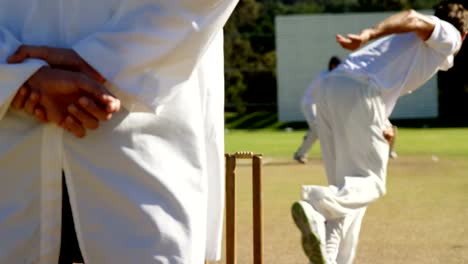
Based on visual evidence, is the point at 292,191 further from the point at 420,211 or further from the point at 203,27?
the point at 203,27

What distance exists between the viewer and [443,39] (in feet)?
22.8

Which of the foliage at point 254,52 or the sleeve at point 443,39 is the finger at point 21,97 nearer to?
the sleeve at point 443,39

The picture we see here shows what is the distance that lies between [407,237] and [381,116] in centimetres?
265

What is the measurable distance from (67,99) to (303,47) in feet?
142

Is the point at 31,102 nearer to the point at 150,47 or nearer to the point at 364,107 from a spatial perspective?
the point at 150,47

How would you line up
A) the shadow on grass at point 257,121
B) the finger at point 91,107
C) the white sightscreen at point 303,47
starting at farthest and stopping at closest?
1. the white sightscreen at point 303,47
2. the shadow on grass at point 257,121
3. the finger at point 91,107

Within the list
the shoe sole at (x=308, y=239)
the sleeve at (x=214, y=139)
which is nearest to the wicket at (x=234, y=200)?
the shoe sole at (x=308, y=239)

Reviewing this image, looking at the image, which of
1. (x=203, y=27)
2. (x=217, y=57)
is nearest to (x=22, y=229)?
(x=203, y=27)

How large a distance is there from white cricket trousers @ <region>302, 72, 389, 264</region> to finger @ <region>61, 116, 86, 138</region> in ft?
13.3

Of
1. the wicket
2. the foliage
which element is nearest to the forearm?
the wicket

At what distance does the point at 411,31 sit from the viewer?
6855mm

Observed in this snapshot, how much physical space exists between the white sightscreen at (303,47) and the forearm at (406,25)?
122ft

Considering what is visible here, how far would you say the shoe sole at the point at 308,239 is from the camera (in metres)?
5.68

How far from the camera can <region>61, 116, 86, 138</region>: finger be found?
8.11 feet
